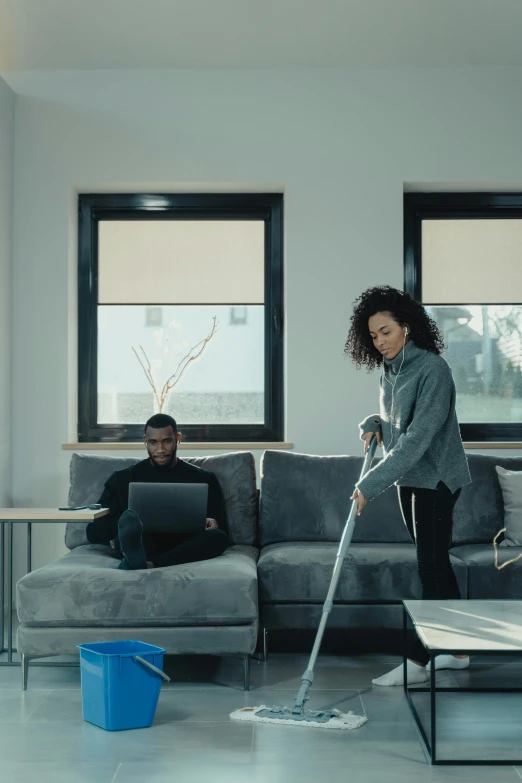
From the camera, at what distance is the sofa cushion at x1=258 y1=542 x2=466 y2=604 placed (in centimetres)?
380

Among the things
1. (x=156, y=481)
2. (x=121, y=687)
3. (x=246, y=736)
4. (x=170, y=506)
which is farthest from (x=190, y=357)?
(x=246, y=736)

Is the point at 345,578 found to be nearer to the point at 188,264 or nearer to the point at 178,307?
the point at 178,307

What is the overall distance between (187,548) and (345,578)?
0.67m

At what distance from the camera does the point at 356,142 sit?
492 cm

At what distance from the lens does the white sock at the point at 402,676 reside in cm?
335

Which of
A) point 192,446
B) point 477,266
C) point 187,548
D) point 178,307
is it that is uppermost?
point 477,266

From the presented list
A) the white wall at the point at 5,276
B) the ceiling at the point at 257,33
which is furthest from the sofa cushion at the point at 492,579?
the ceiling at the point at 257,33

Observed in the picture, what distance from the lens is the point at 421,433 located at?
126 inches

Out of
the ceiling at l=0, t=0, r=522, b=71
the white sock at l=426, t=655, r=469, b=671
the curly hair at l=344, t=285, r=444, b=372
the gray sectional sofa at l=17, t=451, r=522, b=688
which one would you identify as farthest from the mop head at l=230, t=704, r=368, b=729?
the ceiling at l=0, t=0, r=522, b=71

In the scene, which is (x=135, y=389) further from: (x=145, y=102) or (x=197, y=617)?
(x=197, y=617)

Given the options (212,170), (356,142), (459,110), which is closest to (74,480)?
(212,170)

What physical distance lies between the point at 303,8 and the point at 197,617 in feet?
9.32

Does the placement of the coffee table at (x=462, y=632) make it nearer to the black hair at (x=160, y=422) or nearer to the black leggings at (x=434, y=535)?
the black leggings at (x=434, y=535)

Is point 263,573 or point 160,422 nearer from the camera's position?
point 263,573
